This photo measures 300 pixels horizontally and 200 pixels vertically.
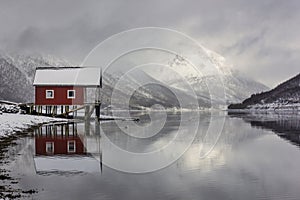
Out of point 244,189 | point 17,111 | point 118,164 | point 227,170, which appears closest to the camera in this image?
point 244,189

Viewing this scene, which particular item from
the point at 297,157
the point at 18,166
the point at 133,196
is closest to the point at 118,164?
the point at 18,166

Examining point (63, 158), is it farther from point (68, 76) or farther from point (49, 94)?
point (68, 76)

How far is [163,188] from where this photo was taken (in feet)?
48.6

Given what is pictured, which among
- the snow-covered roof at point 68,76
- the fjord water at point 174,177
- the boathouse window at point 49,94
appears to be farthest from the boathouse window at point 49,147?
the boathouse window at point 49,94

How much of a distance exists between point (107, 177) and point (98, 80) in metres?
47.9

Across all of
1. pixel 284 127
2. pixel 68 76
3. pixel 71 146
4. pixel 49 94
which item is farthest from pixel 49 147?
pixel 68 76

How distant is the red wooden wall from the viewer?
62844 mm

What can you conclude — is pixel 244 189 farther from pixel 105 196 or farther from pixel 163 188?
pixel 105 196

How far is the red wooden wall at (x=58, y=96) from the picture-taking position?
6284cm

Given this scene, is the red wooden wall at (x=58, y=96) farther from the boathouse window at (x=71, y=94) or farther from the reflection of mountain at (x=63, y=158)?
the reflection of mountain at (x=63, y=158)

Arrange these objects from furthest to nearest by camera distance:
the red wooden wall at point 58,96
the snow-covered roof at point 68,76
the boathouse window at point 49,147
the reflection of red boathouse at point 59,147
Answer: the snow-covered roof at point 68,76
the red wooden wall at point 58,96
the boathouse window at point 49,147
the reflection of red boathouse at point 59,147

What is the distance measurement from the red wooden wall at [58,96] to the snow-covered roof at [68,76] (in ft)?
2.47

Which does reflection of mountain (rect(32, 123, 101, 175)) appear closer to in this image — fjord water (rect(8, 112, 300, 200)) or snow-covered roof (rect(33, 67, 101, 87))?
fjord water (rect(8, 112, 300, 200))

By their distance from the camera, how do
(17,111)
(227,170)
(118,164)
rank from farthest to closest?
1. (17,111)
2. (118,164)
3. (227,170)
